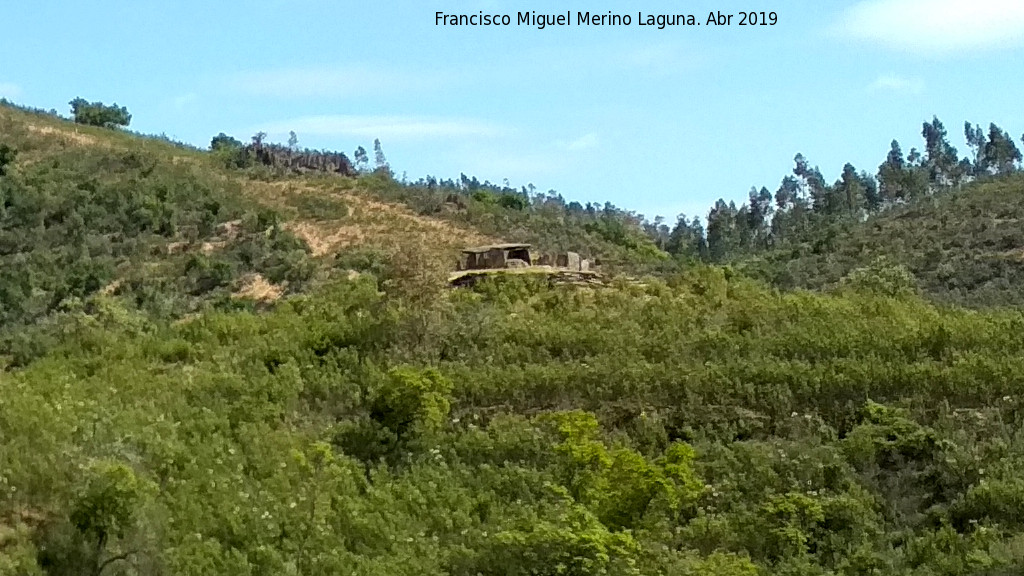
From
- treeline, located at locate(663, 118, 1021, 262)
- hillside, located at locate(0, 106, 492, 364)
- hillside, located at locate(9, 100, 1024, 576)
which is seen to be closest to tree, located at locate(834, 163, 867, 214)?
treeline, located at locate(663, 118, 1021, 262)

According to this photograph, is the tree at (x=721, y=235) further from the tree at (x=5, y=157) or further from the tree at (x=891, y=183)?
the tree at (x=5, y=157)

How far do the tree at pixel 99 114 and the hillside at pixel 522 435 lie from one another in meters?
27.2

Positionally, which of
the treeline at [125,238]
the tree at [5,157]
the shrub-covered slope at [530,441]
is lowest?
the shrub-covered slope at [530,441]

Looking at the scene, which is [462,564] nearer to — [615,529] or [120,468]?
[615,529]

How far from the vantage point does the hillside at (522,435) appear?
8.88 m

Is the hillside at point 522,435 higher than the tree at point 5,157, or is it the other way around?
the tree at point 5,157

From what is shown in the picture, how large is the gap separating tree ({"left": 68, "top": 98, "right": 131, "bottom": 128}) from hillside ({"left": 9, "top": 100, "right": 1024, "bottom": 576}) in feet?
89.4

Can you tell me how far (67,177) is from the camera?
1104 inches

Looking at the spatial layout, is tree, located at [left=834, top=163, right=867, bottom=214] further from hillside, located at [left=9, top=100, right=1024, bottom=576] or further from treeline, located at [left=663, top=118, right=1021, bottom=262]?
hillside, located at [left=9, top=100, right=1024, bottom=576]

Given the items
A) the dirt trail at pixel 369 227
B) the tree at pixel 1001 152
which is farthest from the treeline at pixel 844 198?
the dirt trail at pixel 369 227

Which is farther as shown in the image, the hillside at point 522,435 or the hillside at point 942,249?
the hillside at point 942,249

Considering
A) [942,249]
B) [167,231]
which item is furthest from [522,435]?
[942,249]

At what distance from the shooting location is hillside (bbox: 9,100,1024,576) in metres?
8.88

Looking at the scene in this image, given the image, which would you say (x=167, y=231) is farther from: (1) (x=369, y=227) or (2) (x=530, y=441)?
(2) (x=530, y=441)
